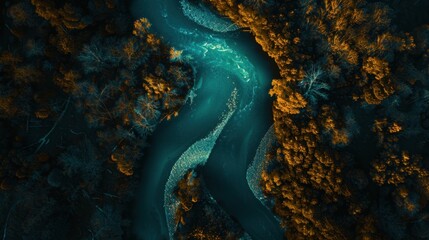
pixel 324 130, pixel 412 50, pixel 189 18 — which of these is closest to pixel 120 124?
pixel 189 18

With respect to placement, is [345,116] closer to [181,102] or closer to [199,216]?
[181,102]

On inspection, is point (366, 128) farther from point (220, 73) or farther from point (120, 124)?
point (120, 124)

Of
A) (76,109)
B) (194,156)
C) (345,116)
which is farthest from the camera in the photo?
(194,156)

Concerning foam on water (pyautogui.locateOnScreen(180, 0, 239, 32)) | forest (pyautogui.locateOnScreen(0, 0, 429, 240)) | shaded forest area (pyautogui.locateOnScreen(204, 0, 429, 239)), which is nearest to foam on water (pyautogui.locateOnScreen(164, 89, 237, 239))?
forest (pyautogui.locateOnScreen(0, 0, 429, 240))

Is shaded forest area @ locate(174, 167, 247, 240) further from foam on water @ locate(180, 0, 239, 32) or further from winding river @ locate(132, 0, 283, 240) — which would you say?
foam on water @ locate(180, 0, 239, 32)

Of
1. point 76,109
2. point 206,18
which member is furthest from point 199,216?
point 206,18

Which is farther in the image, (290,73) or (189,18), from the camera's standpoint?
(189,18)
